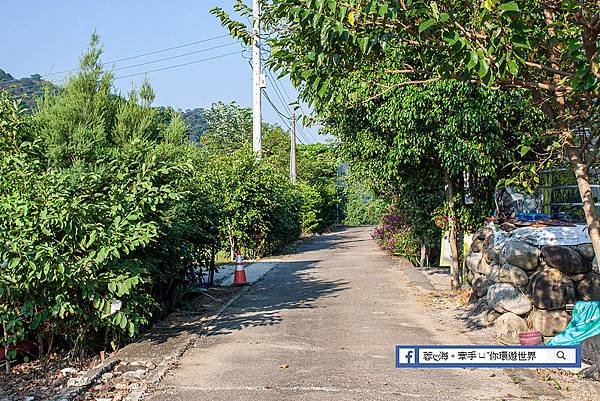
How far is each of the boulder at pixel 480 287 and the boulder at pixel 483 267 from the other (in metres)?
0.14

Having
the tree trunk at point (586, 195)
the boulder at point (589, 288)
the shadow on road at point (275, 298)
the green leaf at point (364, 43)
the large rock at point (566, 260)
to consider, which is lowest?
the shadow on road at point (275, 298)

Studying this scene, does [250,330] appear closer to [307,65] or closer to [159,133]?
[159,133]

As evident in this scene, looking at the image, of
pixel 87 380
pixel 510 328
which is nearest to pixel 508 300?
pixel 510 328

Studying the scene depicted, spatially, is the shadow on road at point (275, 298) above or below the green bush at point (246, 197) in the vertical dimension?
below

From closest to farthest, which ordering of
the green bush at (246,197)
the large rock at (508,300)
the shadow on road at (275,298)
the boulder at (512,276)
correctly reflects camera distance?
the large rock at (508,300), the boulder at (512,276), the shadow on road at (275,298), the green bush at (246,197)

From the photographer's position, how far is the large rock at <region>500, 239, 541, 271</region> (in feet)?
31.4

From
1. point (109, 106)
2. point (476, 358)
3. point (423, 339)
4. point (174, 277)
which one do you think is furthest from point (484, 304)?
point (109, 106)

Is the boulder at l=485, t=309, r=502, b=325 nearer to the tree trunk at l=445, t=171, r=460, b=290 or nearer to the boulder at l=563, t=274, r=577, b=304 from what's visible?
the boulder at l=563, t=274, r=577, b=304

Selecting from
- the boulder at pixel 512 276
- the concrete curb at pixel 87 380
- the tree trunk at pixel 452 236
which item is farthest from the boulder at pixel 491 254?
the concrete curb at pixel 87 380

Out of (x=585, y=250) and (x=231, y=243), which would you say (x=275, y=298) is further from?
(x=231, y=243)

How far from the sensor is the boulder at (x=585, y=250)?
9234mm

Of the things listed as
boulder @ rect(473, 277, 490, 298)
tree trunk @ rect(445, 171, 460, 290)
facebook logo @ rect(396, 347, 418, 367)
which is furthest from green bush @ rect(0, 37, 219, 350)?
tree trunk @ rect(445, 171, 460, 290)

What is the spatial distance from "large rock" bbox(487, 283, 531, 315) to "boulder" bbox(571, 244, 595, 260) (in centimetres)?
96

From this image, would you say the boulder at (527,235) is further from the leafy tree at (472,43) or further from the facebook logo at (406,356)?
the facebook logo at (406,356)
